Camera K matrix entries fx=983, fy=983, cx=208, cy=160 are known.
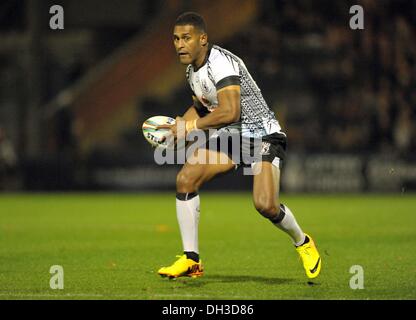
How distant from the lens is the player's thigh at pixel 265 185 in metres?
8.62

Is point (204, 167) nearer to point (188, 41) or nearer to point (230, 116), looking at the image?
point (230, 116)

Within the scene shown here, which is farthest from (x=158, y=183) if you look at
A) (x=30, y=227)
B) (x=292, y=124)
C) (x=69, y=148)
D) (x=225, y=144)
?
(x=225, y=144)

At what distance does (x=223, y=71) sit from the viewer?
28.1ft

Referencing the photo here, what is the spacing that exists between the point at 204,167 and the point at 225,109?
2.16 ft

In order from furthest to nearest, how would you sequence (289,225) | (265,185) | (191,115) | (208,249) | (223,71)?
(208,249)
(191,115)
(289,225)
(265,185)
(223,71)

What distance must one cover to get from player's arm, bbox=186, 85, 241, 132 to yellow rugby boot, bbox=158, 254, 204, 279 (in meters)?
1.24

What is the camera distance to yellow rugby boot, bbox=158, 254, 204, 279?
870 cm

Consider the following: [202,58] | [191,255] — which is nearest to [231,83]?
[202,58]

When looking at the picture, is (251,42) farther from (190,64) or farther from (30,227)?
(190,64)

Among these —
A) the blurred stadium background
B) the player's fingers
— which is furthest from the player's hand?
the blurred stadium background

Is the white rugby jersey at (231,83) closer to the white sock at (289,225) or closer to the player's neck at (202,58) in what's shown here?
the player's neck at (202,58)

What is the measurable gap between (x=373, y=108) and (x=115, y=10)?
861 cm

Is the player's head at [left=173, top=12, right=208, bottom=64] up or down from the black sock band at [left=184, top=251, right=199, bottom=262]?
up

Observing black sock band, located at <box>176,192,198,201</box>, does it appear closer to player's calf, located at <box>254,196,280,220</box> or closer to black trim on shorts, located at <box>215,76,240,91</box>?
player's calf, located at <box>254,196,280,220</box>
